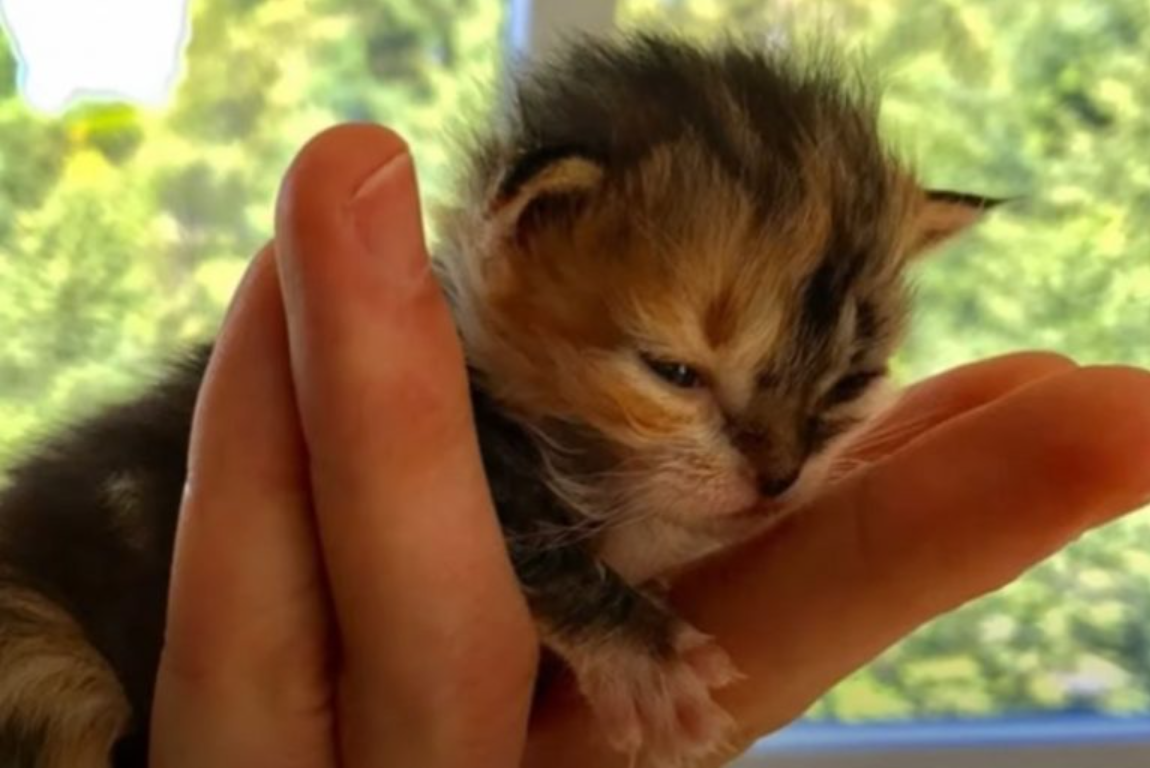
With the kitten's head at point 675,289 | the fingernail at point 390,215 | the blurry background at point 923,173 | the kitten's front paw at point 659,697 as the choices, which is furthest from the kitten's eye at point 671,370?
the blurry background at point 923,173

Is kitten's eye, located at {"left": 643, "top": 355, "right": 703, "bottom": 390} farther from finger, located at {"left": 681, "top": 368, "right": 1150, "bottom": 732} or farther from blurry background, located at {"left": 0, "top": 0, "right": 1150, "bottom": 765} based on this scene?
blurry background, located at {"left": 0, "top": 0, "right": 1150, "bottom": 765}

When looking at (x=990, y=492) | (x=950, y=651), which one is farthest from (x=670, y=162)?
(x=950, y=651)

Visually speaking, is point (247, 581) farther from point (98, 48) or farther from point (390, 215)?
point (98, 48)

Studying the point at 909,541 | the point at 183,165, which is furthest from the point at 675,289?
the point at 183,165

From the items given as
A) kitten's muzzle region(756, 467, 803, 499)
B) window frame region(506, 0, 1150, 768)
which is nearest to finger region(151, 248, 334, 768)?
kitten's muzzle region(756, 467, 803, 499)

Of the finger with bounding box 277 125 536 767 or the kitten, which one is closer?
the finger with bounding box 277 125 536 767
